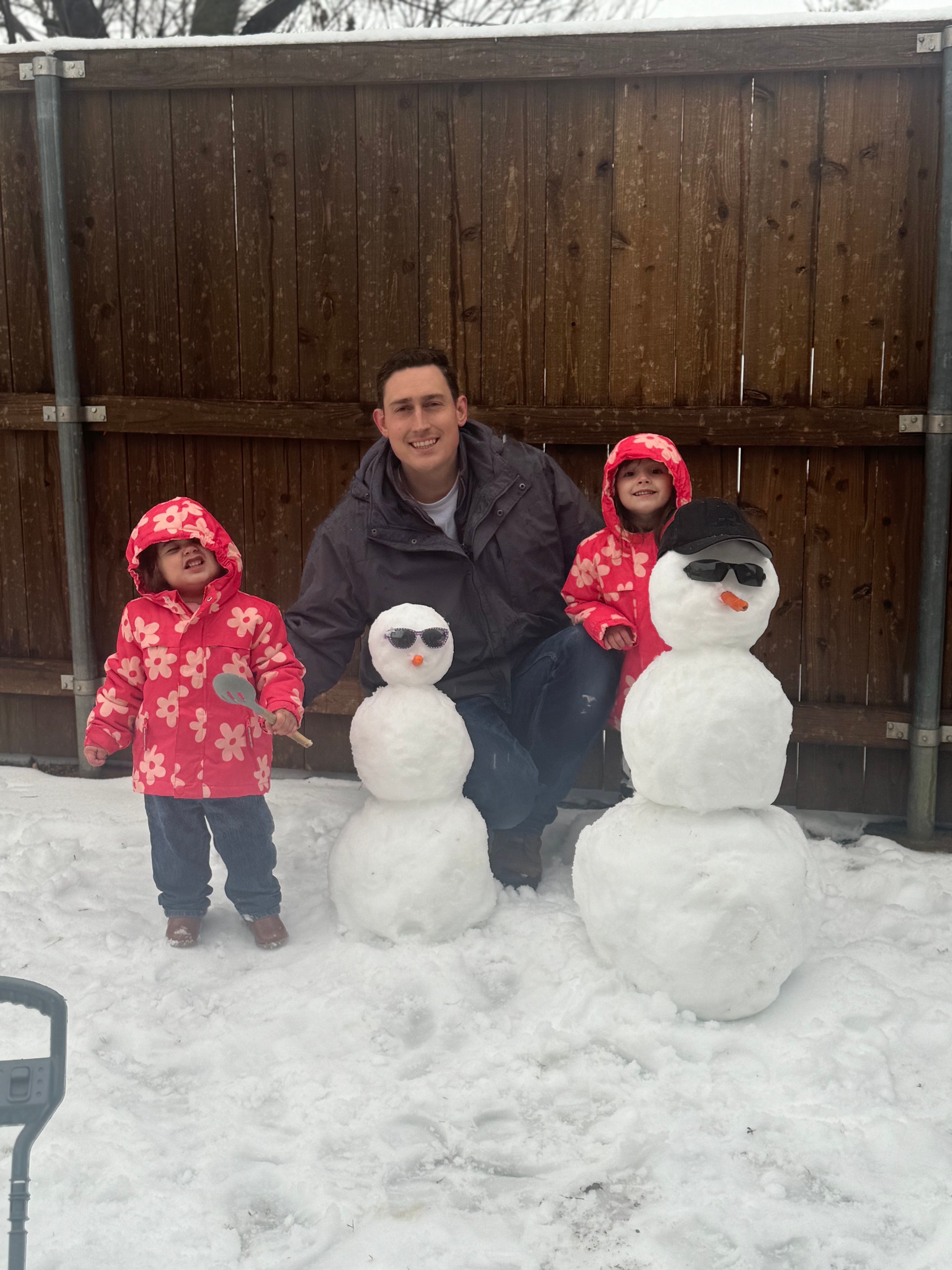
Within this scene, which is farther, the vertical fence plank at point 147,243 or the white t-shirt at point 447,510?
the vertical fence plank at point 147,243

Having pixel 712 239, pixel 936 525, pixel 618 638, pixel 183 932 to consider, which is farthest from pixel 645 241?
pixel 183 932

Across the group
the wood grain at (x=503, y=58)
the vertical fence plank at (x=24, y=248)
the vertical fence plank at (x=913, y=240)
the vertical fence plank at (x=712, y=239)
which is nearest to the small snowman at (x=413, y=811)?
the vertical fence plank at (x=712, y=239)

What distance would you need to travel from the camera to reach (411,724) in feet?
8.59

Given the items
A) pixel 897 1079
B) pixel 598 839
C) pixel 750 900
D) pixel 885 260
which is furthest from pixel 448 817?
pixel 885 260

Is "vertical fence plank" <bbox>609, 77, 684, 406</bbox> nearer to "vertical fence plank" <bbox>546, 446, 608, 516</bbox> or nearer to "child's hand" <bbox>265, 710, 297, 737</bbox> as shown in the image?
"vertical fence plank" <bbox>546, 446, 608, 516</bbox>

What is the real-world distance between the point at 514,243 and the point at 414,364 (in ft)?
2.71

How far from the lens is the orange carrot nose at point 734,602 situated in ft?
7.31

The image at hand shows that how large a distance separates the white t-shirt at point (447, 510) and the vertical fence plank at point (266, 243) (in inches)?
35.0

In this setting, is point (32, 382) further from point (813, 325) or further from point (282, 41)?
point (813, 325)

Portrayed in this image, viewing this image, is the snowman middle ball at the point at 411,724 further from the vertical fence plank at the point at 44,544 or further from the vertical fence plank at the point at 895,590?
Answer: the vertical fence plank at the point at 44,544

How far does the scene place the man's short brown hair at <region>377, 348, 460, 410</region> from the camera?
2.91m

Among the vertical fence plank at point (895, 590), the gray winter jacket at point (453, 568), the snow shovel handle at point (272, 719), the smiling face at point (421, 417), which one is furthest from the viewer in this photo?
the vertical fence plank at point (895, 590)

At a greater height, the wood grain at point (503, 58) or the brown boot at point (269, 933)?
the wood grain at point (503, 58)

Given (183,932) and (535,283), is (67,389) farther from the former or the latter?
(183,932)
